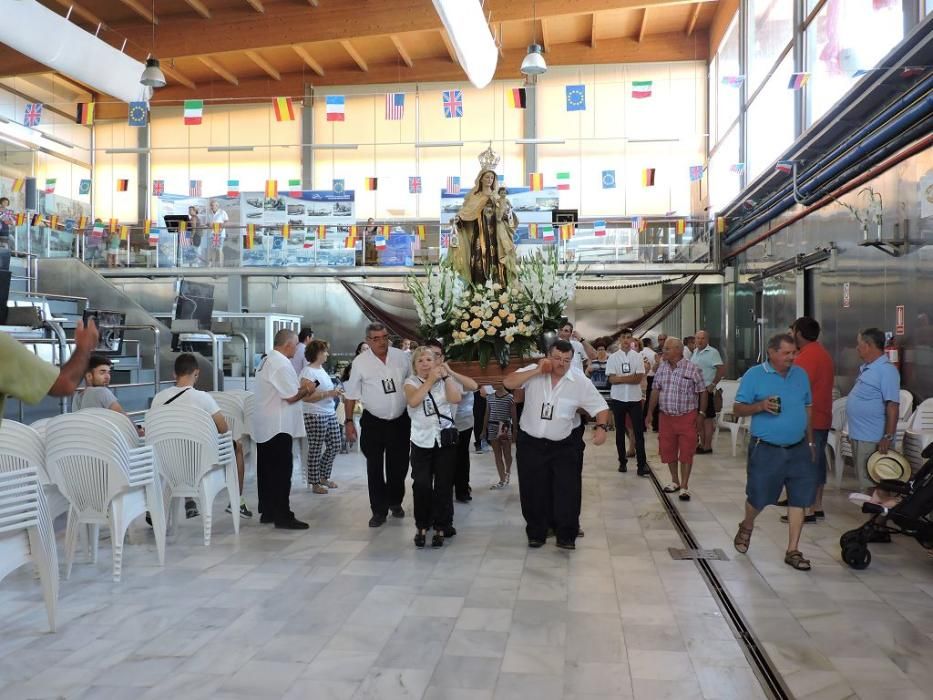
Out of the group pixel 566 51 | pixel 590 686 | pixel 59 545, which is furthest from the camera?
pixel 566 51

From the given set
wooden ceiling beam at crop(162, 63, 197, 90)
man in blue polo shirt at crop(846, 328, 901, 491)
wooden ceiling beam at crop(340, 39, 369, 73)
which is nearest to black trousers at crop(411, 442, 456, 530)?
man in blue polo shirt at crop(846, 328, 901, 491)

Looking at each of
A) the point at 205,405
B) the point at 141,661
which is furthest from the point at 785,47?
the point at 141,661

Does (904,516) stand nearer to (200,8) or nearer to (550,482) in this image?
(550,482)

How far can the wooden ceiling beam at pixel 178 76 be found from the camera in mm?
20703

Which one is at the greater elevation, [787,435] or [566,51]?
[566,51]

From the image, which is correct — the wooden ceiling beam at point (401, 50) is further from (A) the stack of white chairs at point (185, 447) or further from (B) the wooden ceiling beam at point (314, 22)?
(A) the stack of white chairs at point (185, 447)

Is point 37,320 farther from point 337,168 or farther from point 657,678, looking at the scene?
point 337,168

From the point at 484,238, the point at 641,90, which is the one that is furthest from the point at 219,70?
the point at 484,238

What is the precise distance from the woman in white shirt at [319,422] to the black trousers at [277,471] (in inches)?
49.6

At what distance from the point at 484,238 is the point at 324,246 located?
34.4 feet

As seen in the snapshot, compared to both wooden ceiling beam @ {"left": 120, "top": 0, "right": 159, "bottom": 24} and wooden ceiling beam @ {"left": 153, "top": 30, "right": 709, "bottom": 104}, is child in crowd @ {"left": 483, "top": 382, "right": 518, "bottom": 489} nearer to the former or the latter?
wooden ceiling beam @ {"left": 120, "top": 0, "right": 159, "bottom": 24}

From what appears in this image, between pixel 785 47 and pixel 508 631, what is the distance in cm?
1107

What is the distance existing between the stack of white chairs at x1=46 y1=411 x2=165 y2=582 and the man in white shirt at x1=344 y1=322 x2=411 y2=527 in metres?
1.80

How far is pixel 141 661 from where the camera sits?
3482 millimetres
